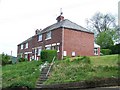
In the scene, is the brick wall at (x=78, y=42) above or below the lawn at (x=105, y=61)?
above

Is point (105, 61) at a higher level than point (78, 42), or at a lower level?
lower

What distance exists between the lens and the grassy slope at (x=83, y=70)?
18.8 meters

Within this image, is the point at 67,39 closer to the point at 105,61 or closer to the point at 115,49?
the point at 115,49

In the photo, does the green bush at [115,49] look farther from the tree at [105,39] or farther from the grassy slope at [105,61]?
the grassy slope at [105,61]

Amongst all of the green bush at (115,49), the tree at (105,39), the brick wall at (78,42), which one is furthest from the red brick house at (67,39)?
the tree at (105,39)

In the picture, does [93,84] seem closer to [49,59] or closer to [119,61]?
[119,61]

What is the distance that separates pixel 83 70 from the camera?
68.5 ft

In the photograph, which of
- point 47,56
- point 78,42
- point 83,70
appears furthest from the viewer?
point 78,42

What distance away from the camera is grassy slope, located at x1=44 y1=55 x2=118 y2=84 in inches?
742

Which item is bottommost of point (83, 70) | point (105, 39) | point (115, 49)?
point (83, 70)

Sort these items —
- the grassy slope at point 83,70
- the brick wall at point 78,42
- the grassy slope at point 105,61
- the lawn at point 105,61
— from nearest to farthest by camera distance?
the grassy slope at point 83,70 → the lawn at point 105,61 → the grassy slope at point 105,61 → the brick wall at point 78,42

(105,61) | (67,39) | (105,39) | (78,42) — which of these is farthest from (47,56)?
(105,39)

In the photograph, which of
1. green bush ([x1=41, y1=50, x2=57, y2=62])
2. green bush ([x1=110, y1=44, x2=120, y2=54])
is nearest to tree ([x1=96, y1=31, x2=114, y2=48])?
green bush ([x1=110, y1=44, x2=120, y2=54])

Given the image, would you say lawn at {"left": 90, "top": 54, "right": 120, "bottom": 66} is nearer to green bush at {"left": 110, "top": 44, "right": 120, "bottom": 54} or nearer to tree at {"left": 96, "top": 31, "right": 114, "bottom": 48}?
green bush at {"left": 110, "top": 44, "right": 120, "bottom": 54}
